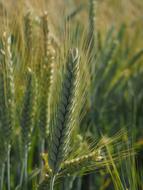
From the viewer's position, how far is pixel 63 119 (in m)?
1.34

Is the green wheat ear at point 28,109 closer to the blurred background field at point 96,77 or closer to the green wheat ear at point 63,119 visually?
the blurred background field at point 96,77

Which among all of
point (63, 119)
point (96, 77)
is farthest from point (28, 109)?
point (96, 77)

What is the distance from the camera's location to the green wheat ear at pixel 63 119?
4.25 ft

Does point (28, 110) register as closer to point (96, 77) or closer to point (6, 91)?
point (6, 91)

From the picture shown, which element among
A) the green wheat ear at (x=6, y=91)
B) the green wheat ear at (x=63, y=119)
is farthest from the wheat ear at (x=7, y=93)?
the green wheat ear at (x=63, y=119)

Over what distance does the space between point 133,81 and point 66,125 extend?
1652mm

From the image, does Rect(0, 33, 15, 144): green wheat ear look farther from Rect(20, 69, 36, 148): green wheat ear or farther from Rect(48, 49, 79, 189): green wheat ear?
Rect(48, 49, 79, 189): green wheat ear

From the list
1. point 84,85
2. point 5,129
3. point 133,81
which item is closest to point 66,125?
point 84,85

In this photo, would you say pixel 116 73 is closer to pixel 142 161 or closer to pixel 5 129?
pixel 142 161

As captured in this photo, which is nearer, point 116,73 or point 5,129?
point 5,129

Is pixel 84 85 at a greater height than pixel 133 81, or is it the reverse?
pixel 133 81

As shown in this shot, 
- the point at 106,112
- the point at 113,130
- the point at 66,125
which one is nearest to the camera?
the point at 66,125

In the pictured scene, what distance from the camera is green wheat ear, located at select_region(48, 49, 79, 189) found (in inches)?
51.0

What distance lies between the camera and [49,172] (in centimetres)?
150
